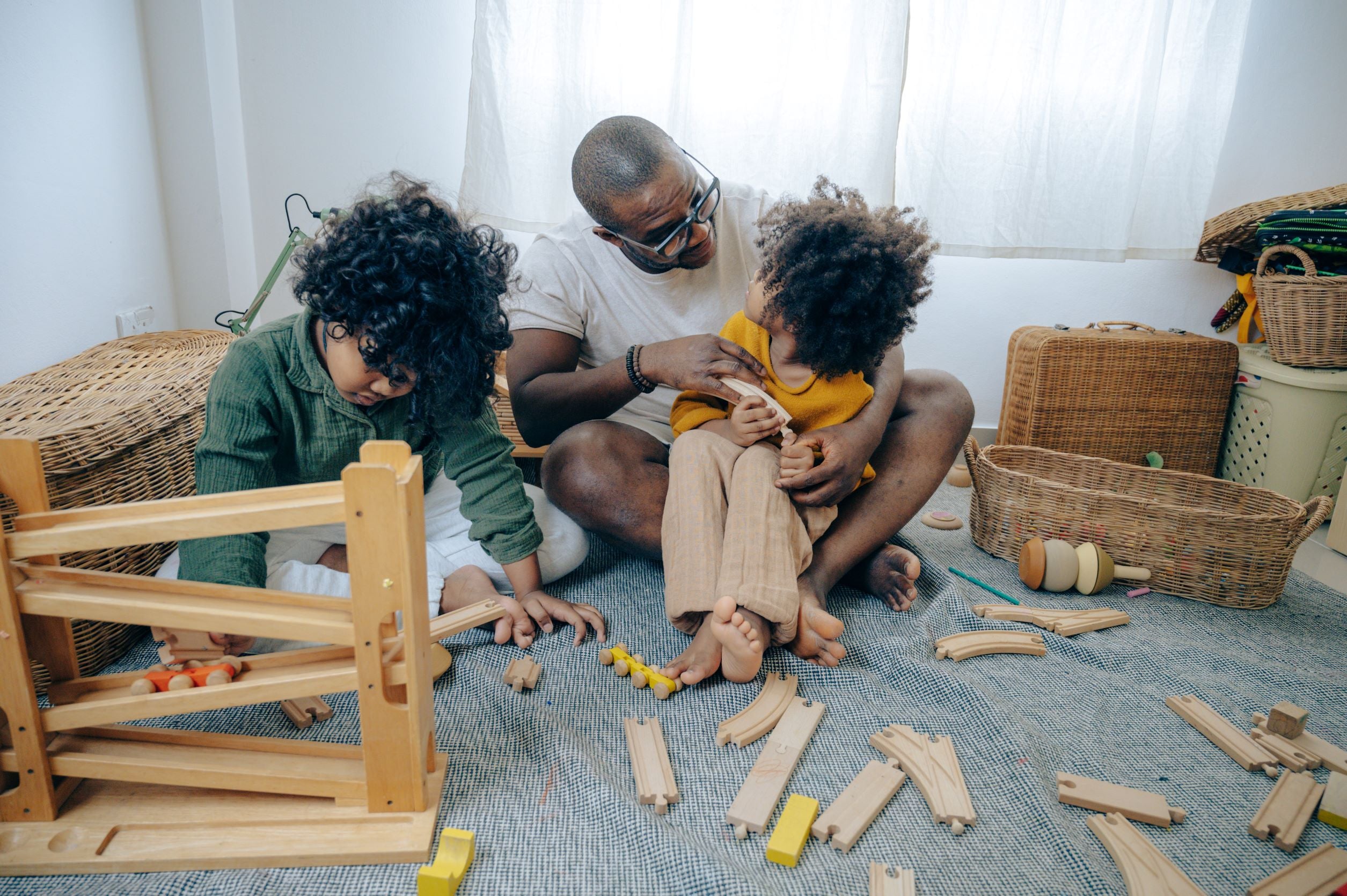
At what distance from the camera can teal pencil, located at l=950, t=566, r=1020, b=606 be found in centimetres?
154

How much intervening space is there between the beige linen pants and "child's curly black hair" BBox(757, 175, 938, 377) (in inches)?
8.2

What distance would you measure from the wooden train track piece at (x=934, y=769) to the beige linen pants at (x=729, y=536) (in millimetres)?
214

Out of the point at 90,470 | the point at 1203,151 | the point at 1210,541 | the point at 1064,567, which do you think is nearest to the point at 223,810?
the point at 90,470

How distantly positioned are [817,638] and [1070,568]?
0.63 m

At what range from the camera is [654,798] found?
3.14 feet

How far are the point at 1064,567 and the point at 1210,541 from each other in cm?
27

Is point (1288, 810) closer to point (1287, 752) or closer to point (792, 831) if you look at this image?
point (1287, 752)

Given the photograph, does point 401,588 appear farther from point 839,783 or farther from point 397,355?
point 839,783

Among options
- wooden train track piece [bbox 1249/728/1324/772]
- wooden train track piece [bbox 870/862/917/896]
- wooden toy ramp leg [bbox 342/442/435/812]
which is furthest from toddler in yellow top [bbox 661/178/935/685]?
wooden train track piece [bbox 1249/728/1324/772]

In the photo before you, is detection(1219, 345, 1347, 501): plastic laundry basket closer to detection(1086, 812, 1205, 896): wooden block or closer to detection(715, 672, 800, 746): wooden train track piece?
detection(1086, 812, 1205, 896): wooden block

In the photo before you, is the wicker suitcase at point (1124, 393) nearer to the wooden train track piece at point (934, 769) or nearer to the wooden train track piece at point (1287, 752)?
the wooden train track piece at point (1287, 752)

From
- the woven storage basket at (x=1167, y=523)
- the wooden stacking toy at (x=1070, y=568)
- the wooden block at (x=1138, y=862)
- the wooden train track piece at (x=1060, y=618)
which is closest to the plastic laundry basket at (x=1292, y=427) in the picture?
the woven storage basket at (x=1167, y=523)

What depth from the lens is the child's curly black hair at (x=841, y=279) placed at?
1.24m

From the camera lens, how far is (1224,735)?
1.13 meters
